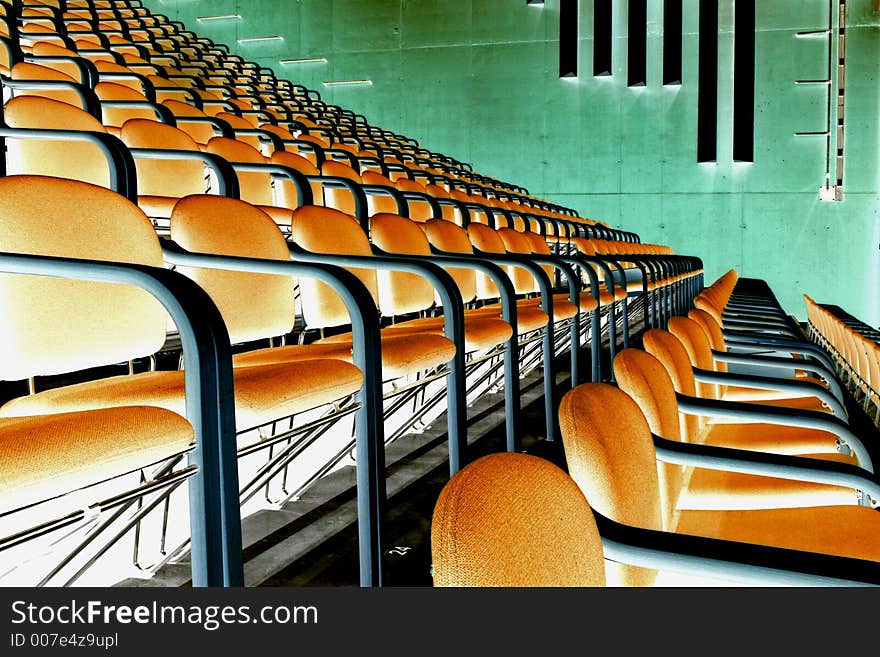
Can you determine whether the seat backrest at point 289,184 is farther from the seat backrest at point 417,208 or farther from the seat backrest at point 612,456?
the seat backrest at point 612,456

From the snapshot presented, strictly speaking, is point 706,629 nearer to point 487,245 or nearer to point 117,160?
point 117,160

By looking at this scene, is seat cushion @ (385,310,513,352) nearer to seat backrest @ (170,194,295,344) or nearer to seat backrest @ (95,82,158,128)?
seat backrest @ (170,194,295,344)

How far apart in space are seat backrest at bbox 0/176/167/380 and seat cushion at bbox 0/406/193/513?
0.31 metres

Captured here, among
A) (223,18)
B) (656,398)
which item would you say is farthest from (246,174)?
(223,18)

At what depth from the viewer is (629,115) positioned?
27.1 feet

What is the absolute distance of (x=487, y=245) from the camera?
3041mm

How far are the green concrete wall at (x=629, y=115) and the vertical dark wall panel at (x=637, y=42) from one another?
2.33 ft

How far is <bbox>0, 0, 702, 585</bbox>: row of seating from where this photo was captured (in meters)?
0.93

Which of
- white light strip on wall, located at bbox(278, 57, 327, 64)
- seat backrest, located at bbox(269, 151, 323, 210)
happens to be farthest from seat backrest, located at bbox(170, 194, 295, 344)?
white light strip on wall, located at bbox(278, 57, 327, 64)

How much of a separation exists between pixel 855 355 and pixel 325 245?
3519 millimetres

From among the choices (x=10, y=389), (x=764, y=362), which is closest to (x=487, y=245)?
(x=764, y=362)

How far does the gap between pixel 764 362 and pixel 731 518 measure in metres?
1.02

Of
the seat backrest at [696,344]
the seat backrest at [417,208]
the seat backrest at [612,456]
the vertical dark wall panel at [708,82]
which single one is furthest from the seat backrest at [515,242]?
the vertical dark wall panel at [708,82]

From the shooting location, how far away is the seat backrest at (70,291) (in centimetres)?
119
